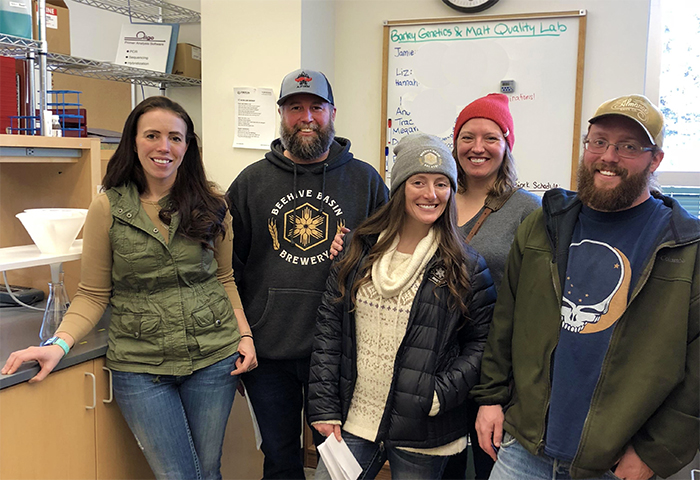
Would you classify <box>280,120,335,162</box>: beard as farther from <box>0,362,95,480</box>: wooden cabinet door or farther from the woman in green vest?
<box>0,362,95,480</box>: wooden cabinet door

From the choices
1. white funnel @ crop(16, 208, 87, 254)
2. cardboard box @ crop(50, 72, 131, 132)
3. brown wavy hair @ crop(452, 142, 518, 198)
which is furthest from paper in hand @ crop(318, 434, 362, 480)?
cardboard box @ crop(50, 72, 131, 132)

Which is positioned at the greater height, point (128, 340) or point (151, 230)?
point (151, 230)

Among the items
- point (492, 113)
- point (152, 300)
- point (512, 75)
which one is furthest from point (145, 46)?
point (492, 113)

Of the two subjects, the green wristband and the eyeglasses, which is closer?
the eyeglasses

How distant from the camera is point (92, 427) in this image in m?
1.67

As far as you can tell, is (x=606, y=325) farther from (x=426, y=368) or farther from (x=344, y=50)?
(x=344, y=50)

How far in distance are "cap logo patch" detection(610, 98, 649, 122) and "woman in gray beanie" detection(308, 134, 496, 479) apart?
439 mm

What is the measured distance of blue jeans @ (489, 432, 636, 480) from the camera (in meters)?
1.32

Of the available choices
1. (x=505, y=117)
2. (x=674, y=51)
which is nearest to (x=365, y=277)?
(x=505, y=117)

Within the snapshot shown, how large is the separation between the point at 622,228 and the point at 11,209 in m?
2.13

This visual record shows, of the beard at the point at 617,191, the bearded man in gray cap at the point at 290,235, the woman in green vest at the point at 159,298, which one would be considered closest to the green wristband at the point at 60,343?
the woman in green vest at the point at 159,298

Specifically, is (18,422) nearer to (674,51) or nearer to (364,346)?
(364,346)

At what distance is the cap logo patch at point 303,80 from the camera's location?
183 centimetres

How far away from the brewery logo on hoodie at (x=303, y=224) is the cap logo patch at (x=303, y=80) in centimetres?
34
